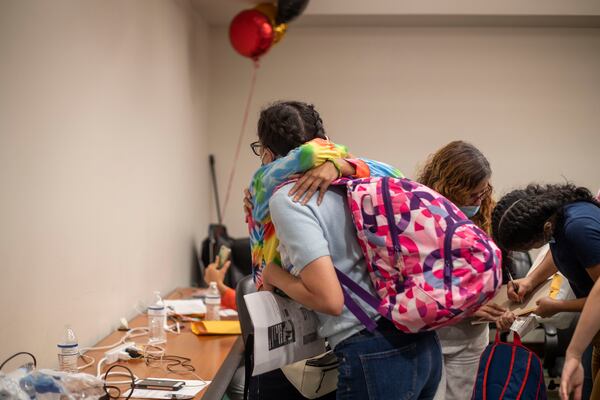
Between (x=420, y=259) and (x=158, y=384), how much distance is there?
100 centimetres

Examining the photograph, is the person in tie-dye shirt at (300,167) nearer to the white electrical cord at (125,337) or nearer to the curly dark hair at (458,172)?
the curly dark hair at (458,172)

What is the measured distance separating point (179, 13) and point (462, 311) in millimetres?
3212

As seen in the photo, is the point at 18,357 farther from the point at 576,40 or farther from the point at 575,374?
the point at 576,40

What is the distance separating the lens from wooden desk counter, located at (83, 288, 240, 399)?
6.97 ft

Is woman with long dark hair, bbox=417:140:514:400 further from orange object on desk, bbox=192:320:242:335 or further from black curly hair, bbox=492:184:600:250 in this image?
orange object on desk, bbox=192:320:242:335

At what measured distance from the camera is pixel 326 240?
1.36 m

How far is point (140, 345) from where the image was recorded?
248 cm

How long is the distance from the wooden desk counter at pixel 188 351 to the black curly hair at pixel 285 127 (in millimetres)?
805

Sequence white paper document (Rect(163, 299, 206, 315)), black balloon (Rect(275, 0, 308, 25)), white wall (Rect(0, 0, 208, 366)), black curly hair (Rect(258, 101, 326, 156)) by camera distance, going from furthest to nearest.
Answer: black balloon (Rect(275, 0, 308, 25)) < white paper document (Rect(163, 299, 206, 315)) < white wall (Rect(0, 0, 208, 366)) < black curly hair (Rect(258, 101, 326, 156))

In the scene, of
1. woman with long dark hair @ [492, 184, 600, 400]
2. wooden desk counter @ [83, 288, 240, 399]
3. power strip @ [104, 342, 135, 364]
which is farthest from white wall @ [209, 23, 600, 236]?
woman with long dark hair @ [492, 184, 600, 400]

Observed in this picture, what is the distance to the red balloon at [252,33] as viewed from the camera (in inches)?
147

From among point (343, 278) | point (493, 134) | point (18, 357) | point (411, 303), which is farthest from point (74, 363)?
point (493, 134)

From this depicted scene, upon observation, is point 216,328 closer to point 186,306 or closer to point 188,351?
point 188,351

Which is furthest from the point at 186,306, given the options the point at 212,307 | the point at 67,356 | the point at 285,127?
the point at 285,127
